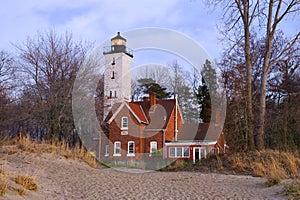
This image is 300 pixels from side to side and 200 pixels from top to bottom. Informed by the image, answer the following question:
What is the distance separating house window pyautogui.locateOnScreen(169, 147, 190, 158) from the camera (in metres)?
29.8

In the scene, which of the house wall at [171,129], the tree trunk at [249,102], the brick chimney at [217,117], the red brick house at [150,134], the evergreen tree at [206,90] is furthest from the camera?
the house wall at [171,129]

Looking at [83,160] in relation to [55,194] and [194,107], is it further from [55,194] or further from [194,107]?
[194,107]

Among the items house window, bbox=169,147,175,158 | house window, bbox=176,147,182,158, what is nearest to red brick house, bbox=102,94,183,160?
house window, bbox=169,147,175,158

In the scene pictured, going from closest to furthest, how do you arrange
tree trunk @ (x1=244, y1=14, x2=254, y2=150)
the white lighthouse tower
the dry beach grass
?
the dry beach grass, tree trunk @ (x1=244, y1=14, x2=254, y2=150), the white lighthouse tower

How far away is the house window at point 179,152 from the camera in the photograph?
29.8m

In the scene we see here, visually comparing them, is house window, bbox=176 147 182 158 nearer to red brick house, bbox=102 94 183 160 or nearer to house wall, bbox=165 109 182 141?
red brick house, bbox=102 94 183 160

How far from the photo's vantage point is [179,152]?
98.6ft

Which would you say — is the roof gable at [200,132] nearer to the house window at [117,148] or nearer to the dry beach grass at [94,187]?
the house window at [117,148]

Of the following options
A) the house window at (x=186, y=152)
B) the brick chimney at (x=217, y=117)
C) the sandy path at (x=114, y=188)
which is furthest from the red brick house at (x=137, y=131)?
the sandy path at (x=114, y=188)

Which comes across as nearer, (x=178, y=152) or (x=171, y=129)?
(x=178, y=152)

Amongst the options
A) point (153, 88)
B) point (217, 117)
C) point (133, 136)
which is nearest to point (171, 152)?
point (133, 136)

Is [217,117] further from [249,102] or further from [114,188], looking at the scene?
[114,188]

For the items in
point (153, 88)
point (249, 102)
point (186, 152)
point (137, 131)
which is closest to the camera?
point (249, 102)

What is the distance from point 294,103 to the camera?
84.5 ft
